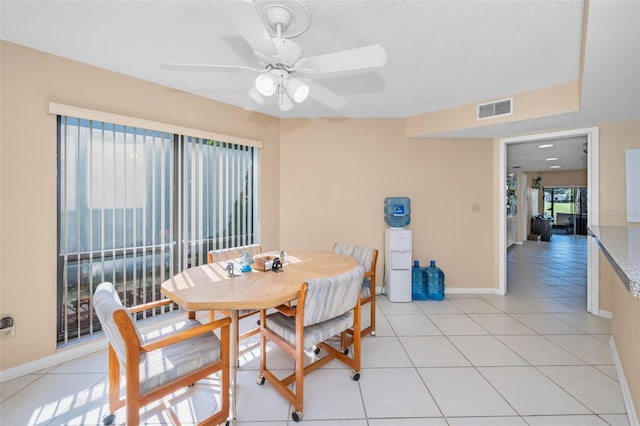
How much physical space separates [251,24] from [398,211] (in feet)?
9.88

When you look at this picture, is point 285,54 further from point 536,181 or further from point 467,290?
point 536,181

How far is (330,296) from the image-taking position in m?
1.77

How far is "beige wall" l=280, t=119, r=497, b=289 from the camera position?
400 centimetres

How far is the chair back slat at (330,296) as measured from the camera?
1687mm

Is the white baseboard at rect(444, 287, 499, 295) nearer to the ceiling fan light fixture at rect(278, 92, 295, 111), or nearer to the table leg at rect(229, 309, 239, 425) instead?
the table leg at rect(229, 309, 239, 425)

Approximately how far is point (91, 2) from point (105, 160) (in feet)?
4.28

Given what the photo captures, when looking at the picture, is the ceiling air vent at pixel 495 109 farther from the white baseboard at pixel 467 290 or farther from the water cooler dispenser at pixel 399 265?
the white baseboard at pixel 467 290

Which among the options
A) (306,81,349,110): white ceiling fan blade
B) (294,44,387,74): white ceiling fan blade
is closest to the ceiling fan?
(294,44,387,74): white ceiling fan blade

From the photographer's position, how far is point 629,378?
1782 millimetres

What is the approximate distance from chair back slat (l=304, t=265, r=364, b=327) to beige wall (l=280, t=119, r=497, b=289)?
6.89ft

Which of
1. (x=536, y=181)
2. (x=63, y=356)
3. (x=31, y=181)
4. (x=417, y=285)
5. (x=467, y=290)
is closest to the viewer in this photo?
(x=31, y=181)

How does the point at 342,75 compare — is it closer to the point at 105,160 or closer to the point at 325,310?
the point at 325,310

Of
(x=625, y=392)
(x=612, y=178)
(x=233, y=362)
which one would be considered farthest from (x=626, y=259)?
(x=612, y=178)

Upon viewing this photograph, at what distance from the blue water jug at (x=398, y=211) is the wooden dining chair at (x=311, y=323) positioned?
2002 millimetres
